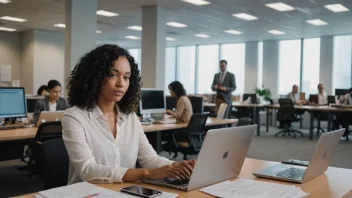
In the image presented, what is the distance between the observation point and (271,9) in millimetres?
9047

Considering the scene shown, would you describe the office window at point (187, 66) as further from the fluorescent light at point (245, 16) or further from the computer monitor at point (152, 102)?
the computer monitor at point (152, 102)

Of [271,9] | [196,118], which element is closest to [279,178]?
[196,118]

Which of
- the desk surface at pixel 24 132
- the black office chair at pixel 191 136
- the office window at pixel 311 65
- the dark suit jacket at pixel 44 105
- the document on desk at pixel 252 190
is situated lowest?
the black office chair at pixel 191 136

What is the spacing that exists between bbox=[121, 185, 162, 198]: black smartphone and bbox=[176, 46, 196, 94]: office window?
591 inches

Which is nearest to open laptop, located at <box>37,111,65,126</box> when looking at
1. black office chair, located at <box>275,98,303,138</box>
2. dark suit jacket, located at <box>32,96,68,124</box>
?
dark suit jacket, located at <box>32,96,68,124</box>

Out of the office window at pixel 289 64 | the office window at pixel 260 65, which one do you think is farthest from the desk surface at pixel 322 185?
the office window at pixel 260 65

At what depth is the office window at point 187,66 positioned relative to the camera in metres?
16.6

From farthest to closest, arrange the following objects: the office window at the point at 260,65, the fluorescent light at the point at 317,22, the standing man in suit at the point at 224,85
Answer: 1. the office window at the point at 260,65
2. the fluorescent light at the point at 317,22
3. the standing man in suit at the point at 224,85

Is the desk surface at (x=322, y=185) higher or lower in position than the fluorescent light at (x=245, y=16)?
lower

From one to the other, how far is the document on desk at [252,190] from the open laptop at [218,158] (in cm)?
5

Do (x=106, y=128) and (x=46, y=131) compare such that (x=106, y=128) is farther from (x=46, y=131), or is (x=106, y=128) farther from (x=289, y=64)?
(x=289, y=64)

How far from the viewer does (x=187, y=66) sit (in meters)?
16.7

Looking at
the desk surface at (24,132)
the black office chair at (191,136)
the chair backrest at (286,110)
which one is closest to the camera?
the desk surface at (24,132)

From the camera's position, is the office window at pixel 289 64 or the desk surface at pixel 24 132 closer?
the desk surface at pixel 24 132
